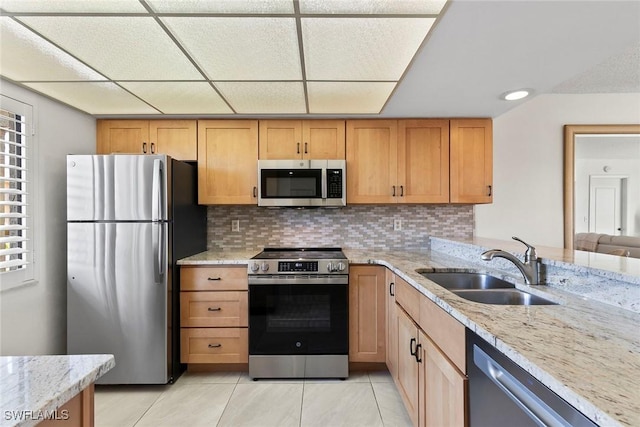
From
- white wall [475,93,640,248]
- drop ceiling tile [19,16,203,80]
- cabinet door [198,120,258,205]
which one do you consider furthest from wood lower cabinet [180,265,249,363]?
white wall [475,93,640,248]

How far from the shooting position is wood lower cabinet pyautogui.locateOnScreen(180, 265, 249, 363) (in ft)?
7.97

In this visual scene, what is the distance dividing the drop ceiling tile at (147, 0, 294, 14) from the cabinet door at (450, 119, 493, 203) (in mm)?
2020

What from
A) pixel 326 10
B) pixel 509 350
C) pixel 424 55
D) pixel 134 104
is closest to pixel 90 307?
pixel 134 104

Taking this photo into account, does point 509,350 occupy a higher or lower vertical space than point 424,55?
lower

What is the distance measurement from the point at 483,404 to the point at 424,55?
5.30 ft

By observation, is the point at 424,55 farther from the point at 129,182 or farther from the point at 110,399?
the point at 110,399

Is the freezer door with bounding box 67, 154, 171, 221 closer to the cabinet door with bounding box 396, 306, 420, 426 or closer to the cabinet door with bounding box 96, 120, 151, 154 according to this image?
the cabinet door with bounding box 96, 120, 151, 154

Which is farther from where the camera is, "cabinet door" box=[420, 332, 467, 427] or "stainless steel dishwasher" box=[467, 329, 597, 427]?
"cabinet door" box=[420, 332, 467, 427]

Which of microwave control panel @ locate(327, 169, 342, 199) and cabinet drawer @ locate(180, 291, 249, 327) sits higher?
microwave control panel @ locate(327, 169, 342, 199)

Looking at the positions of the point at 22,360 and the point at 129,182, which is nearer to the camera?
the point at 22,360

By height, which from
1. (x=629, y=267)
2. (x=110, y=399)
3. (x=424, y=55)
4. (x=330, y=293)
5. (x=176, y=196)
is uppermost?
(x=424, y=55)

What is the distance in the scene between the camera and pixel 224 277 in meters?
2.44

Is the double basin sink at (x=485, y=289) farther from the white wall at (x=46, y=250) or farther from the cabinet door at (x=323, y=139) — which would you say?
the white wall at (x=46, y=250)

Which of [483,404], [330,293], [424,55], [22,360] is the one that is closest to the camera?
[22,360]
